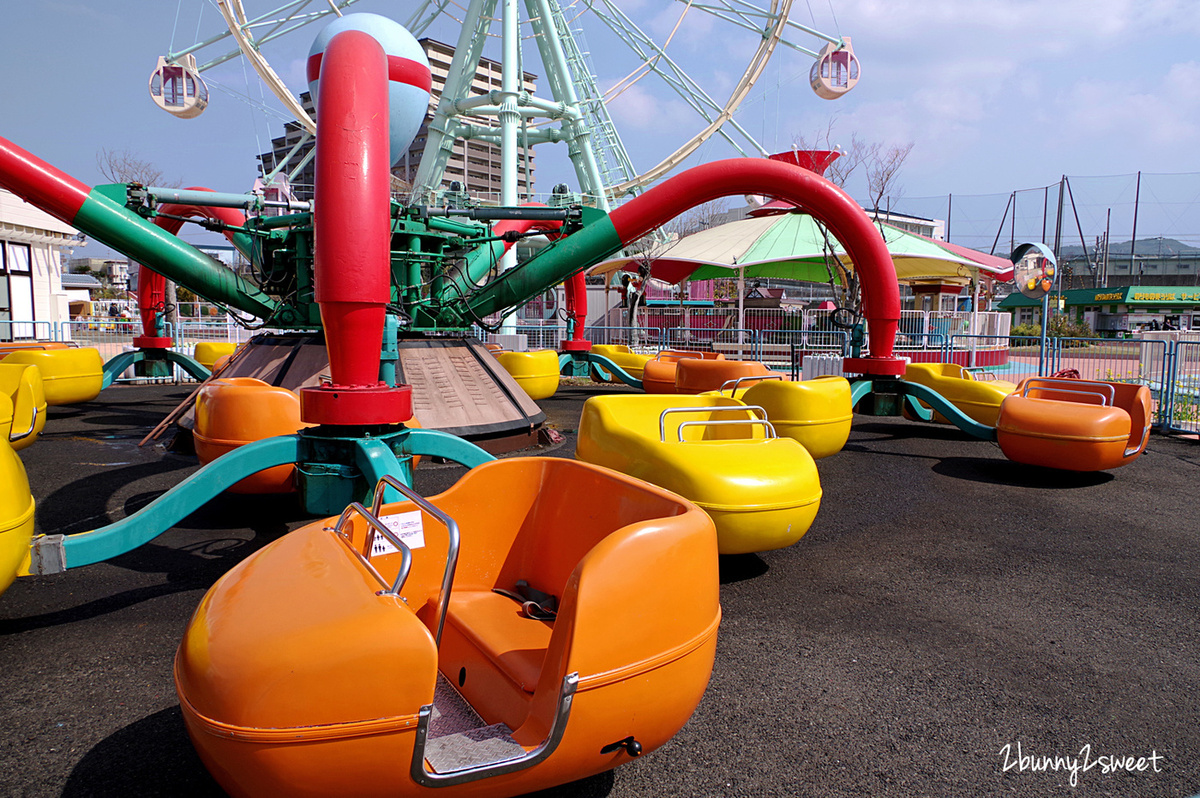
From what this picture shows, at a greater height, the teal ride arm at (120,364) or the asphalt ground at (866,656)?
the teal ride arm at (120,364)

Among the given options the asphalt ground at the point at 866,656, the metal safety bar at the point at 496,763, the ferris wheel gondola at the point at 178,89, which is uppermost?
the ferris wheel gondola at the point at 178,89

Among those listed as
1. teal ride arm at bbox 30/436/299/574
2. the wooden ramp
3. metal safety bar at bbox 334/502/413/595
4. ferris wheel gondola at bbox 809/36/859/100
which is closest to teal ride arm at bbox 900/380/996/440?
the wooden ramp

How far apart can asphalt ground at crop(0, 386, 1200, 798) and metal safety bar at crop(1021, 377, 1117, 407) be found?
1.59 meters

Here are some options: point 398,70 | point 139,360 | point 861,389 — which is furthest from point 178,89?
point 861,389

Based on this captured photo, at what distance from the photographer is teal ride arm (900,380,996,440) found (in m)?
9.38

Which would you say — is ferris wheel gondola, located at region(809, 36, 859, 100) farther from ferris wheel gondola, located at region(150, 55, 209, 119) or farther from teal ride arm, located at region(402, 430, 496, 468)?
teal ride arm, located at region(402, 430, 496, 468)

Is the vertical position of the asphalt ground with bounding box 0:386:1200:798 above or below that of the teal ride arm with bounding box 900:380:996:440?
below

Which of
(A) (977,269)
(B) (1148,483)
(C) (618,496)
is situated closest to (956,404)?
(B) (1148,483)

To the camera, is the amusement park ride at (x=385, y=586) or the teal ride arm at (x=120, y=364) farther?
the teal ride arm at (x=120, y=364)

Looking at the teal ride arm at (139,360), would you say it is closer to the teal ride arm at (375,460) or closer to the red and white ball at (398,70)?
the red and white ball at (398,70)

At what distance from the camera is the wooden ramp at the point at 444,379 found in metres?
8.62

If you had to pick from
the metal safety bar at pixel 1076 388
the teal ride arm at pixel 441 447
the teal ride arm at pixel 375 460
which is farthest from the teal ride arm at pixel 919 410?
the teal ride arm at pixel 375 460

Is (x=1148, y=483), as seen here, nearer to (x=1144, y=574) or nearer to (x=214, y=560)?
(x=1144, y=574)

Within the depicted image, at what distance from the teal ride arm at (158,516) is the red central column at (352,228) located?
1.09 ft
